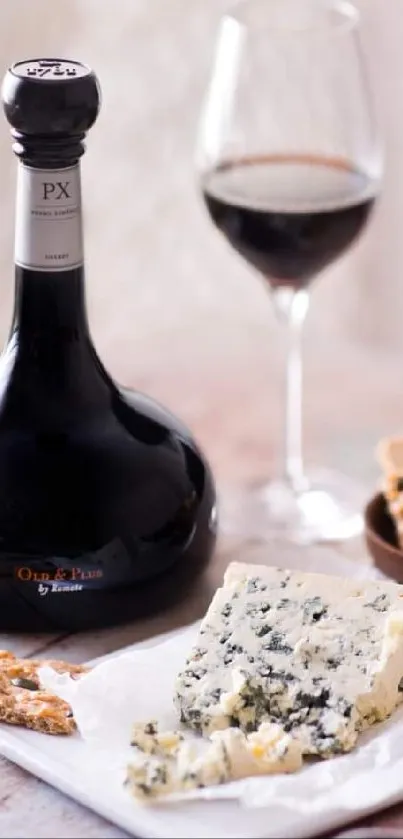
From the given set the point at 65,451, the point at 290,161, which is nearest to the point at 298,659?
the point at 65,451

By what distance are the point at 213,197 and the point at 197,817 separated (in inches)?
23.9

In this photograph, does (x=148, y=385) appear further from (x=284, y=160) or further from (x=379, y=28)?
(x=379, y=28)

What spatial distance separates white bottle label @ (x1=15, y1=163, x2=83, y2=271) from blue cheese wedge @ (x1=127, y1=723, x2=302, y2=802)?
327mm

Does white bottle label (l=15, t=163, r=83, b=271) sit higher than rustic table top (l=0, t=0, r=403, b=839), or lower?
higher

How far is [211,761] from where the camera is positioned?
86cm

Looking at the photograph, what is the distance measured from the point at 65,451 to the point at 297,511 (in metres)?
0.36

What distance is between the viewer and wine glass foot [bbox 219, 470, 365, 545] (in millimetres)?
1312

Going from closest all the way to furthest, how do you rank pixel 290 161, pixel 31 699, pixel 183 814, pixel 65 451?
pixel 183 814 → pixel 31 699 → pixel 65 451 → pixel 290 161

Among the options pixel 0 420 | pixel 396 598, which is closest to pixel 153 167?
pixel 0 420

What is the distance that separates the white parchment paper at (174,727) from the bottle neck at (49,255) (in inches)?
9.1

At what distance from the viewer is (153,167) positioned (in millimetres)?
1869

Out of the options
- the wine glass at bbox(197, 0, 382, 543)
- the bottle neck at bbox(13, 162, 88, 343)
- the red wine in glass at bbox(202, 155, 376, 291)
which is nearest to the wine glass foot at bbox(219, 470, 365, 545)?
the wine glass at bbox(197, 0, 382, 543)

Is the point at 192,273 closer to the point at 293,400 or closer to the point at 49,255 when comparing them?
the point at 293,400

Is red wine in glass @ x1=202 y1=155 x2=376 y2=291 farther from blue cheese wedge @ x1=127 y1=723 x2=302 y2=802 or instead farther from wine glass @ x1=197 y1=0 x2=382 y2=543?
blue cheese wedge @ x1=127 y1=723 x2=302 y2=802
